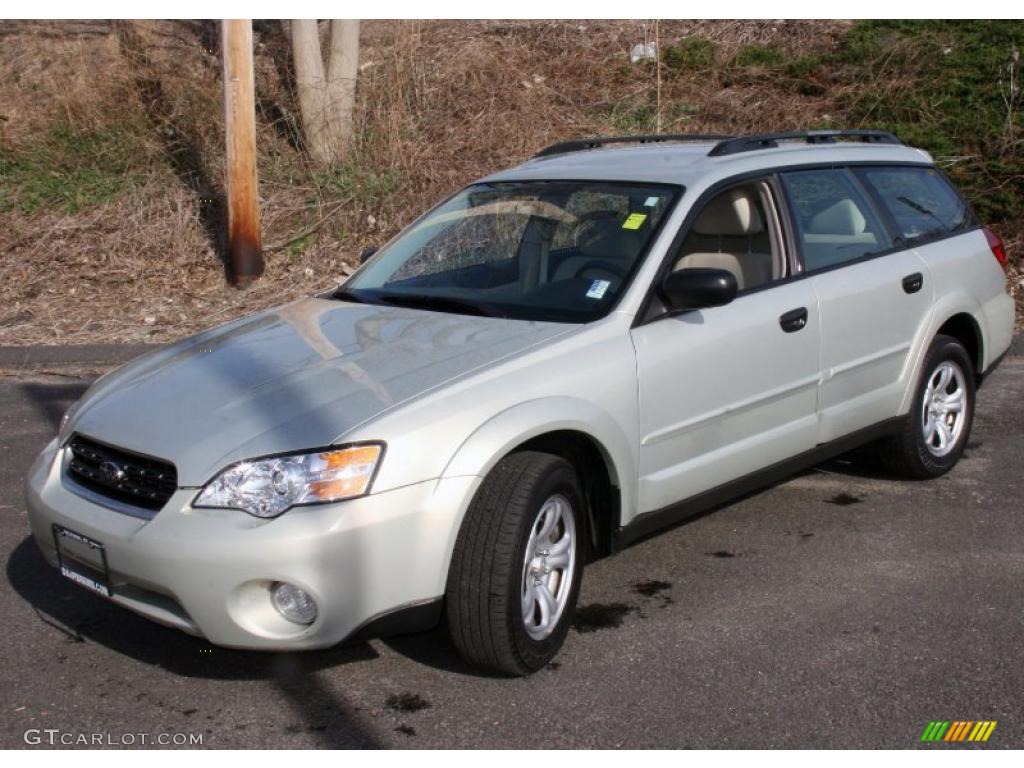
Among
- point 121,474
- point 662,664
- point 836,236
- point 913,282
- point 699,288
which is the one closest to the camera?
point 121,474

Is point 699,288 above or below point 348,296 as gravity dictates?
above

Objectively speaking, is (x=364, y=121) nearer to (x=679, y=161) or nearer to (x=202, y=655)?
(x=679, y=161)

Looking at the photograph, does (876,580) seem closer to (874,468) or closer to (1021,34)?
(874,468)

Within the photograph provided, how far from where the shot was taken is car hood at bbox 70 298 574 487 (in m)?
3.77

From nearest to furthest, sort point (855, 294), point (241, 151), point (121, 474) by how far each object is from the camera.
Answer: point (121, 474), point (855, 294), point (241, 151)

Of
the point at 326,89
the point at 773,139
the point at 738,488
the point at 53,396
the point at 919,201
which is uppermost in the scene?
the point at 326,89

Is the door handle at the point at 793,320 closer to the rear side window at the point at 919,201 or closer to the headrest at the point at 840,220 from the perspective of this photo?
the headrest at the point at 840,220

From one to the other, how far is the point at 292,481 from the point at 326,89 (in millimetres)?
9811

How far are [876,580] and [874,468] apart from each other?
1533mm

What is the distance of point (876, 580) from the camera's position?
491cm

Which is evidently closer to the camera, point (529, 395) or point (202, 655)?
point (529, 395)

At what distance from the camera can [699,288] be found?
448cm

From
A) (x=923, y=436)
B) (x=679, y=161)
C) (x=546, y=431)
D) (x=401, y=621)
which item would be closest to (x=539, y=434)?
(x=546, y=431)

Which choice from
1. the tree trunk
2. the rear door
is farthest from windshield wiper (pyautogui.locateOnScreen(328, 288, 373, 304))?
the tree trunk
